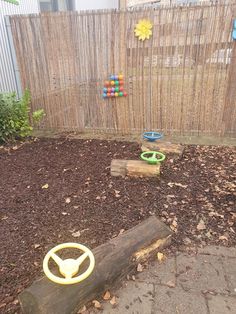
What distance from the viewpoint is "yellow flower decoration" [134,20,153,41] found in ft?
13.4

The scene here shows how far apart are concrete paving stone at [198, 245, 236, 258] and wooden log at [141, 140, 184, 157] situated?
177 centimetres

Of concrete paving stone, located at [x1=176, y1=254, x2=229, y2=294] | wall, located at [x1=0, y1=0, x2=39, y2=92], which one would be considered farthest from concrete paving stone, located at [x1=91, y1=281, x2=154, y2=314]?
wall, located at [x1=0, y1=0, x2=39, y2=92]

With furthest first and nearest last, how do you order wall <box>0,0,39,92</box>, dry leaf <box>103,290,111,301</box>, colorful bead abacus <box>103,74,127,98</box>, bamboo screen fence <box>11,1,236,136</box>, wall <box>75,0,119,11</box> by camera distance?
wall <box>75,0,119,11</box> < wall <box>0,0,39,92</box> < colorful bead abacus <box>103,74,127,98</box> < bamboo screen fence <box>11,1,236,136</box> < dry leaf <box>103,290,111,301</box>

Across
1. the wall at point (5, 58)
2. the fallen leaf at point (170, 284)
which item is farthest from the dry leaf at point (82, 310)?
the wall at point (5, 58)

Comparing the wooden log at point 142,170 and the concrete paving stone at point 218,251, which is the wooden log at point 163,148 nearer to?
the wooden log at point 142,170

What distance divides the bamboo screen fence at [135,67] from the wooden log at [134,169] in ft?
5.45

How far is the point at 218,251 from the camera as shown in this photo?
2.25 meters

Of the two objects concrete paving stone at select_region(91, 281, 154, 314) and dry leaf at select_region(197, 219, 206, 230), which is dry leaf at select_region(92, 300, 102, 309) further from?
dry leaf at select_region(197, 219, 206, 230)

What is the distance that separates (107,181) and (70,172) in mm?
600

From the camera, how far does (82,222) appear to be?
2533mm

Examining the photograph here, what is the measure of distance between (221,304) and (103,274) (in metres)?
0.84

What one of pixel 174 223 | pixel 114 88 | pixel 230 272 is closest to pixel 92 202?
pixel 174 223

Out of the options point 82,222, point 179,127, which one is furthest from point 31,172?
point 179,127

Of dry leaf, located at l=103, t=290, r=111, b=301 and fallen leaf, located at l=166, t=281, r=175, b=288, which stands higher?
dry leaf, located at l=103, t=290, r=111, b=301
